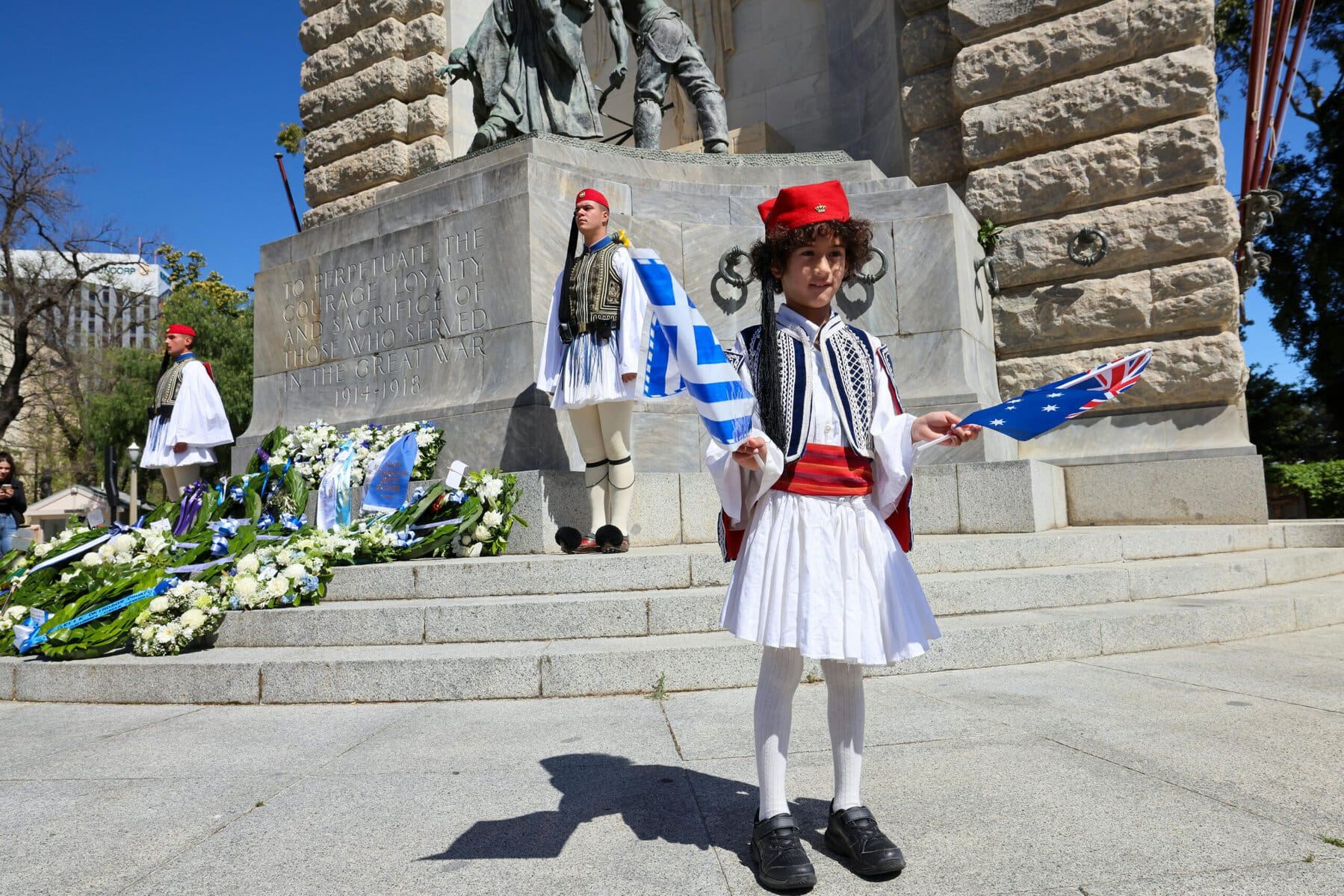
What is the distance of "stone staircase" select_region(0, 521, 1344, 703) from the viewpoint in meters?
4.33

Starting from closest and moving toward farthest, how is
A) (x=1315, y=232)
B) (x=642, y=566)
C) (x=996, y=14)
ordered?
(x=642, y=566) < (x=996, y=14) < (x=1315, y=232)

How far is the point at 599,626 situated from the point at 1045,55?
28.7 feet

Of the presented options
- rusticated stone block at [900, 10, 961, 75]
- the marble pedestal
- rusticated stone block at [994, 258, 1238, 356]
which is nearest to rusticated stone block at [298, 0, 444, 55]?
the marble pedestal

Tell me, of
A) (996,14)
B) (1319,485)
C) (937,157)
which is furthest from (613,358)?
(1319,485)

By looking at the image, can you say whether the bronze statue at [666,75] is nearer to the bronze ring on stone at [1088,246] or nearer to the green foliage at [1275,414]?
the bronze ring on stone at [1088,246]

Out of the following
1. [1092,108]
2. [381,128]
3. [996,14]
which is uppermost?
[381,128]

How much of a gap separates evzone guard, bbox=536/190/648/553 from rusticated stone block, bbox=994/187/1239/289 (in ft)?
19.1

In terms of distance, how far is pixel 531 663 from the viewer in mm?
4305

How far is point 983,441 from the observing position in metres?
8.09

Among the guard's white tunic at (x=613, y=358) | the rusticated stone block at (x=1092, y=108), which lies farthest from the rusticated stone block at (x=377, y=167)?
the guard's white tunic at (x=613, y=358)

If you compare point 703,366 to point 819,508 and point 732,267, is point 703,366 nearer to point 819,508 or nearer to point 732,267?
point 819,508

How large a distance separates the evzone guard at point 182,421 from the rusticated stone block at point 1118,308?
8303mm

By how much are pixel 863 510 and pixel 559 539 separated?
11.7ft

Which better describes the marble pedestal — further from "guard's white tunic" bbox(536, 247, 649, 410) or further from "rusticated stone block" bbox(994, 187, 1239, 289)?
"guard's white tunic" bbox(536, 247, 649, 410)
